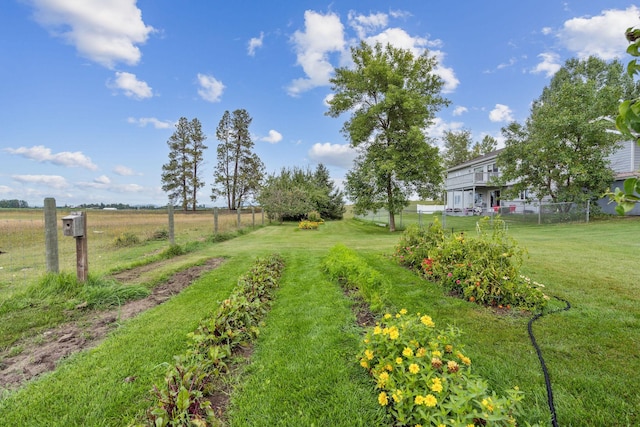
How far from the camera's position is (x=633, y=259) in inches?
239

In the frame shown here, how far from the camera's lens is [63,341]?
2.84m

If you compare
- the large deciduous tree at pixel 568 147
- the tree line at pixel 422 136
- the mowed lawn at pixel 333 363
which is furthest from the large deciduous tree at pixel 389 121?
the mowed lawn at pixel 333 363

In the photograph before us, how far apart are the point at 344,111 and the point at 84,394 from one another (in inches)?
624

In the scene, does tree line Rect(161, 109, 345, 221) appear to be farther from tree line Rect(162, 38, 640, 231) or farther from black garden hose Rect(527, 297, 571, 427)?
black garden hose Rect(527, 297, 571, 427)

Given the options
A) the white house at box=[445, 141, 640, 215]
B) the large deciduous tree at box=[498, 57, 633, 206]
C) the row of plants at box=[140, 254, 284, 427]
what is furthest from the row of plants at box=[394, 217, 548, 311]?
the white house at box=[445, 141, 640, 215]

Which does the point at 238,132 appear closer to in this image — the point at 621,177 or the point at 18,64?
the point at 18,64

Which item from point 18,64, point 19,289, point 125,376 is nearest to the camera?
point 125,376

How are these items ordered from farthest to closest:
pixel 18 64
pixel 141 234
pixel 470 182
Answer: pixel 470 182
pixel 141 234
pixel 18 64

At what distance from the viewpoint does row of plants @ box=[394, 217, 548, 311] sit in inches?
141

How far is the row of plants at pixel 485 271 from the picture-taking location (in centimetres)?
359

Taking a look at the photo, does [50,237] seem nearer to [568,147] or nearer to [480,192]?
[568,147]

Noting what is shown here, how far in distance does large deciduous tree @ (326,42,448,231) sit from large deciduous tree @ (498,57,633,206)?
6165mm

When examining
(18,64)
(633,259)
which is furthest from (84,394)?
(633,259)

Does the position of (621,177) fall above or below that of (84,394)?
above
